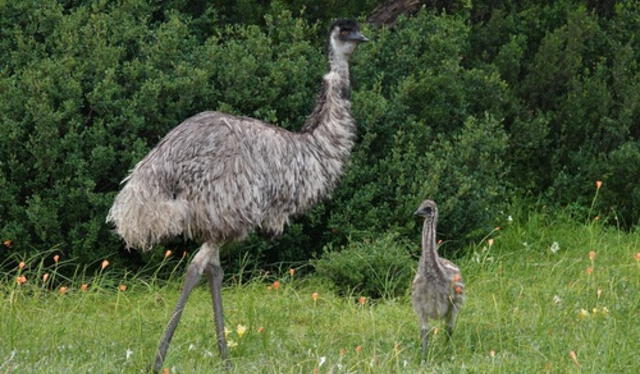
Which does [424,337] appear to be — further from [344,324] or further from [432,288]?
[344,324]

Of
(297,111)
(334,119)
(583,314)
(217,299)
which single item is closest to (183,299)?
(217,299)

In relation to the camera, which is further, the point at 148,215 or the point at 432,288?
the point at 432,288

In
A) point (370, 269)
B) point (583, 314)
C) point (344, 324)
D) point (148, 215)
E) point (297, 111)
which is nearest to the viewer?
point (148, 215)

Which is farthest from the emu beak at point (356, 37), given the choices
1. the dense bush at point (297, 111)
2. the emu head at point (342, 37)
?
the dense bush at point (297, 111)

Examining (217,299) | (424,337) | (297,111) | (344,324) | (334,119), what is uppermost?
(334,119)

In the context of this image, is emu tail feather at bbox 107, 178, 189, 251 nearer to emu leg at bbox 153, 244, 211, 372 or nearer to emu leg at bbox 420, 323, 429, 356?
emu leg at bbox 153, 244, 211, 372

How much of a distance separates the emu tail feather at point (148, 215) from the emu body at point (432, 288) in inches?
50.5

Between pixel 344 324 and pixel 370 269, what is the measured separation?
0.75 meters

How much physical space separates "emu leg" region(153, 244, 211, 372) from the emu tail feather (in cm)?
28

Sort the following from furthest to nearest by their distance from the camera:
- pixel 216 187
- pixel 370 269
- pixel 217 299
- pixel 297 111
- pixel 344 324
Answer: pixel 297 111 < pixel 370 269 < pixel 344 324 < pixel 217 299 < pixel 216 187

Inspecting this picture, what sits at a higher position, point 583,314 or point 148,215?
point 148,215

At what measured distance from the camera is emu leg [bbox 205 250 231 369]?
7129 mm

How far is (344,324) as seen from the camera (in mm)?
7930

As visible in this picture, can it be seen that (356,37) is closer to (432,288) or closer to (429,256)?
(429,256)
